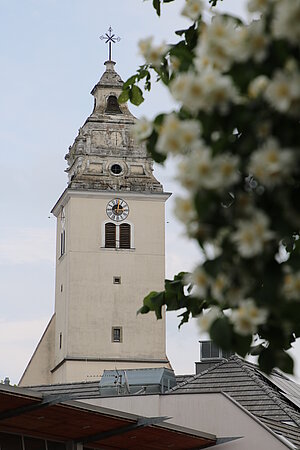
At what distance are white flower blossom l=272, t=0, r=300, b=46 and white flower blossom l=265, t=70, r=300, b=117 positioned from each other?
116mm

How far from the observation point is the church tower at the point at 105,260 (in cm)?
7262

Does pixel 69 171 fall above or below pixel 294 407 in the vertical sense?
above

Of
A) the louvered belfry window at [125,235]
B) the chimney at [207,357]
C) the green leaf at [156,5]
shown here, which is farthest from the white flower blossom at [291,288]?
the louvered belfry window at [125,235]

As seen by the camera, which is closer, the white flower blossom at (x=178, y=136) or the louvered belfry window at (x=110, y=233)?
the white flower blossom at (x=178, y=136)

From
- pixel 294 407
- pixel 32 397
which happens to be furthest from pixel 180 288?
pixel 294 407

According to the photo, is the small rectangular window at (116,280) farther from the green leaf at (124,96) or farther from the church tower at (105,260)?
the green leaf at (124,96)

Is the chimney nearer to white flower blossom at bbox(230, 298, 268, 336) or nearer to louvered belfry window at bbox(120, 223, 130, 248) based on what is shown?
louvered belfry window at bbox(120, 223, 130, 248)

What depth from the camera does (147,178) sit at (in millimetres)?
77250

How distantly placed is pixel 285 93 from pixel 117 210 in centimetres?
7203

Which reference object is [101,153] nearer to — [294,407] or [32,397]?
[294,407]

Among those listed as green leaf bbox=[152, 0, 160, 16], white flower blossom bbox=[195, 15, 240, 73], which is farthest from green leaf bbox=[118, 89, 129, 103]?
white flower blossom bbox=[195, 15, 240, 73]

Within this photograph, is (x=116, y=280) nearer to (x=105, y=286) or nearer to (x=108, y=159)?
(x=105, y=286)

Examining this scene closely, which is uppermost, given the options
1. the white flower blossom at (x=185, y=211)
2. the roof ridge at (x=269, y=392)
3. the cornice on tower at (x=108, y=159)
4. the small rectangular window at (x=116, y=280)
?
the cornice on tower at (x=108, y=159)

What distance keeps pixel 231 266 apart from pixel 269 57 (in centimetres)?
69
